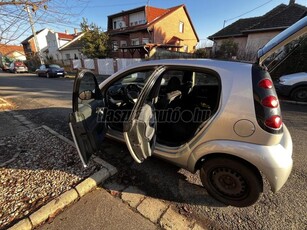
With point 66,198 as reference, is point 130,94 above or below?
above

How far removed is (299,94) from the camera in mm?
6004

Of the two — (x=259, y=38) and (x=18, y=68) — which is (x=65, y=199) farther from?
(x=18, y=68)

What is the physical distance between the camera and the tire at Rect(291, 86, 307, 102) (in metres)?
5.94

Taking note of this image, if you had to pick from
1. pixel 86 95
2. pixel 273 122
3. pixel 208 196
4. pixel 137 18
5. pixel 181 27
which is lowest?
pixel 208 196

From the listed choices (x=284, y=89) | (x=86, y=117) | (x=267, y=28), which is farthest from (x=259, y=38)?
(x=86, y=117)

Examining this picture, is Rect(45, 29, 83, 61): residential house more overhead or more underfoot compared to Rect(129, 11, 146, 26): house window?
more underfoot

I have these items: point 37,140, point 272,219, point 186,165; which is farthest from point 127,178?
point 37,140

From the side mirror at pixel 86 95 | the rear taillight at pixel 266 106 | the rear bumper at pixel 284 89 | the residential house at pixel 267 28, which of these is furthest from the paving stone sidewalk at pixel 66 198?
the residential house at pixel 267 28

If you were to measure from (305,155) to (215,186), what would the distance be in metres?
1.99

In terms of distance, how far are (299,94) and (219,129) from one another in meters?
6.02

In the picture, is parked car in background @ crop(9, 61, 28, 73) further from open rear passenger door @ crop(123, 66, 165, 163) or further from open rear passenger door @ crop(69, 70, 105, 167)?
open rear passenger door @ crop(123, 66, 165, 163)

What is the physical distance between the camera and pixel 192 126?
8.58 ft

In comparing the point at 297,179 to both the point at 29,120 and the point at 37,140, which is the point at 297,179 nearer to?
the point at 37,140

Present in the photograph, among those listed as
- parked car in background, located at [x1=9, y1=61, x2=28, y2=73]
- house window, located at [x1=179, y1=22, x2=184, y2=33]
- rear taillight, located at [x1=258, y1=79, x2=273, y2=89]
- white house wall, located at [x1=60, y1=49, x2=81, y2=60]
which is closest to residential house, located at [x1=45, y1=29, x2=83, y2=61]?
white house wall, located at [x1=60, y1=49, x2=81, y2=60]
